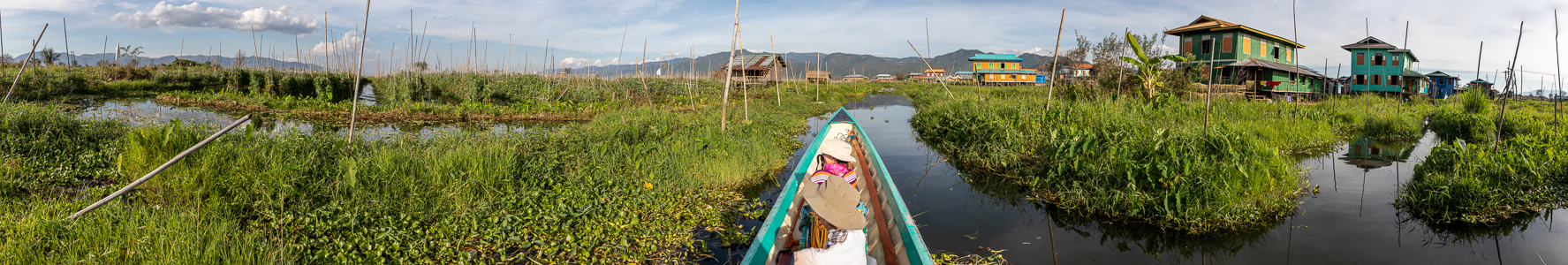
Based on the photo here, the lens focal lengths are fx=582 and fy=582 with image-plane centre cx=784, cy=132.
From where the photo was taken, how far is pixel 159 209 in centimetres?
356

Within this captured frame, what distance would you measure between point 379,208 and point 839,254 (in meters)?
3.31

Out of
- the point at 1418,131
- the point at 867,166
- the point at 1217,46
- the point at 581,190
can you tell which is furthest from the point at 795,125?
the point at 1217,46

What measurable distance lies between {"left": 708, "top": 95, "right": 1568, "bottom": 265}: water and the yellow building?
3146cm

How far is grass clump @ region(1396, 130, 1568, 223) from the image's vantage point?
484cm

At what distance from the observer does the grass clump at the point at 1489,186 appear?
484 centimetres

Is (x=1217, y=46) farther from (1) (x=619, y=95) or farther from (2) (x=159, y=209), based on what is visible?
(2) (x=159, y=209)

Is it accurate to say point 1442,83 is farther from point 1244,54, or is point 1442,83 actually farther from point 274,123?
point 274,123

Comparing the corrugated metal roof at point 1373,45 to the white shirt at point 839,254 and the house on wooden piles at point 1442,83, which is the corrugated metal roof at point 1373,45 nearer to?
the house on wooden piles at point 1442,83

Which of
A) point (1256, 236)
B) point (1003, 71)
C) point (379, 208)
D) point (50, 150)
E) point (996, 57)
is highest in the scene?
point (996, 57)

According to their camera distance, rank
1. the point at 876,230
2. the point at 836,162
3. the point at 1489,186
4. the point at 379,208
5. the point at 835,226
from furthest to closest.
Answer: the point at 836,162 < the point at 1489,186 < the point at 876,230 < the point at 379,208 < the point at 835,226

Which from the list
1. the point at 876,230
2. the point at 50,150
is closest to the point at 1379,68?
the point at 876,230

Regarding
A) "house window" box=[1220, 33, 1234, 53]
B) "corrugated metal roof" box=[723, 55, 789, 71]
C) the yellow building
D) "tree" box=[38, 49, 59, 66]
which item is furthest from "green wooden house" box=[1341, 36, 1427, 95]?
"tree" box=[38, 49, 59, 66]

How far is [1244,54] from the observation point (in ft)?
62.8

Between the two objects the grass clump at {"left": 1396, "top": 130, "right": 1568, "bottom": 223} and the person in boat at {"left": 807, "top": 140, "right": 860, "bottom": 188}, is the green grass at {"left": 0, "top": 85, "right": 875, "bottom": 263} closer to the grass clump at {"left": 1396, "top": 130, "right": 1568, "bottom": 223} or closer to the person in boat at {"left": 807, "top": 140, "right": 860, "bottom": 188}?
the person in boat at {"left": 807, "top": 140, "right": 860, "bottom": 188}
